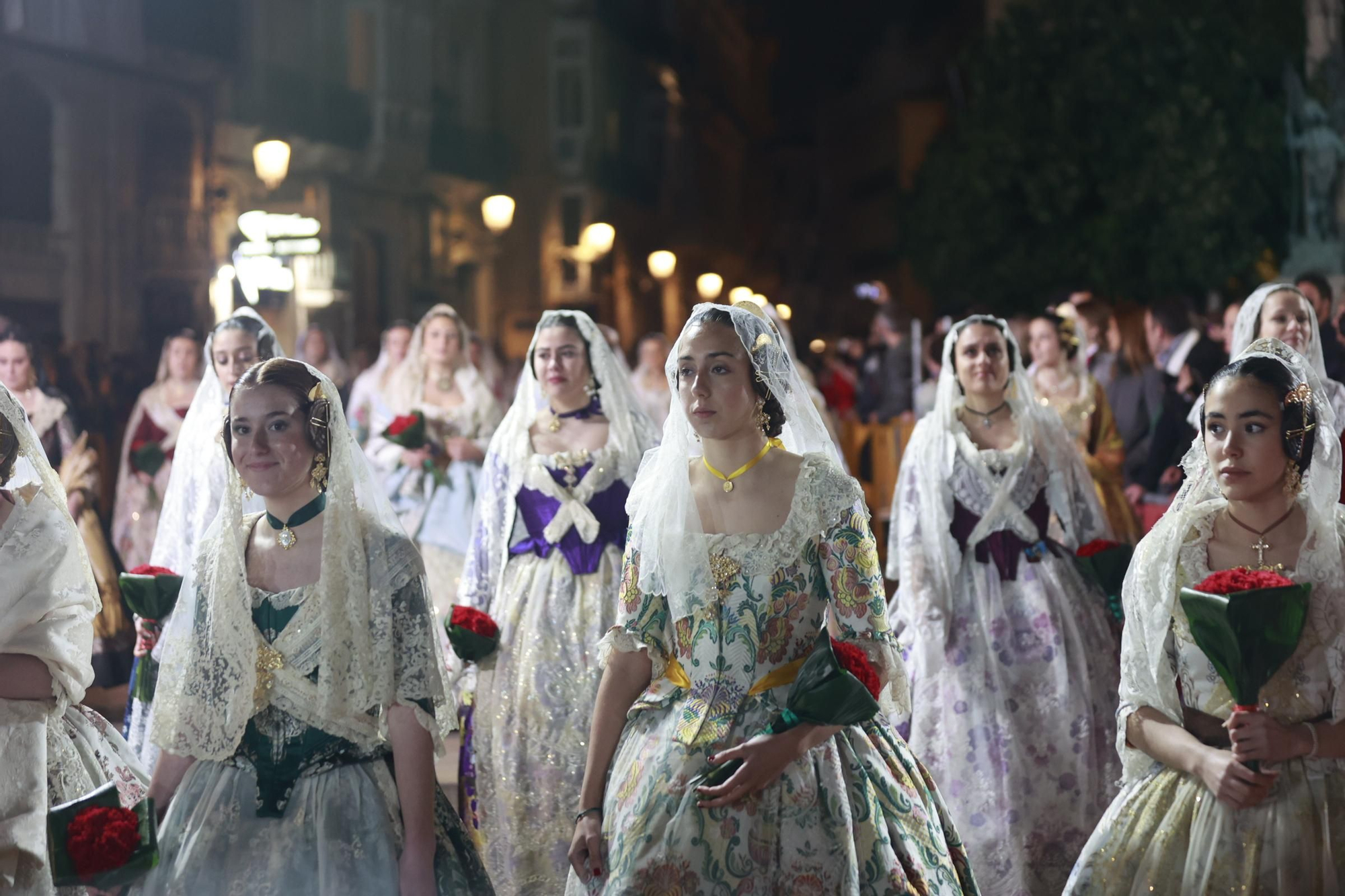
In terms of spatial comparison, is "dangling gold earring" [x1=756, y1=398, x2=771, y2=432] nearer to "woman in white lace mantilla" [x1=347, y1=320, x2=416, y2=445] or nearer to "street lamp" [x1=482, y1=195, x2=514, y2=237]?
"woman in white lace mantilla" [x1=347, y1=320, x2=416, y2=445]

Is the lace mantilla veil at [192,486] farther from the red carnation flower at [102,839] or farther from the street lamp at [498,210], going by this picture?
the street lamp at [498,210]

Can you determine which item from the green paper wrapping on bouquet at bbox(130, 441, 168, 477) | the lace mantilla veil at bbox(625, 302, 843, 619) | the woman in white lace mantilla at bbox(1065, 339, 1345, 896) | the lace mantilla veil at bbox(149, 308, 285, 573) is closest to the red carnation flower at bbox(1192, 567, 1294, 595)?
the woman in white lace mantilla at bbox(1065, 339, 1345, 896)

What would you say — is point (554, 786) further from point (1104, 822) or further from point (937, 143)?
point (937, 143)

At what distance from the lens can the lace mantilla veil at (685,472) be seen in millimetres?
3674

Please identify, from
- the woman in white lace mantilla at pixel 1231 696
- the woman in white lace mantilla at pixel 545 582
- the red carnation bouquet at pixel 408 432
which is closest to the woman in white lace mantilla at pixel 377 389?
the red carnation bouquet at pixel 408 432

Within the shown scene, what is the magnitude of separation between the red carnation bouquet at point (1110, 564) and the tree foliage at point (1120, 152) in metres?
14.6

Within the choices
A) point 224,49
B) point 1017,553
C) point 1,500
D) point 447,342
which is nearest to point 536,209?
point 224,49

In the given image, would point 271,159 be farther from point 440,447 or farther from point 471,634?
point 471,634

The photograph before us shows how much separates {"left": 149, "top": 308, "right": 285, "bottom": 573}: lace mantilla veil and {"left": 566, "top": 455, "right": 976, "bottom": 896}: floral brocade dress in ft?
9.93

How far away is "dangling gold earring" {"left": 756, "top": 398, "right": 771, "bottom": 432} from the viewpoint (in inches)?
152

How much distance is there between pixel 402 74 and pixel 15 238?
1140 cm

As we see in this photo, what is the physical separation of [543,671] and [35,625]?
262 centimetres

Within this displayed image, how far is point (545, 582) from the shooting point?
6.28 m

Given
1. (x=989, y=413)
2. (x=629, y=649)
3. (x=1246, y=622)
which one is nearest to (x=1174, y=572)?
(x=1246, y=622)
